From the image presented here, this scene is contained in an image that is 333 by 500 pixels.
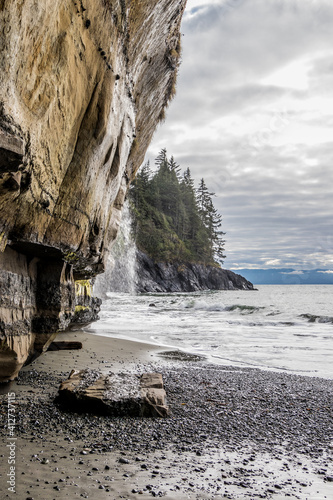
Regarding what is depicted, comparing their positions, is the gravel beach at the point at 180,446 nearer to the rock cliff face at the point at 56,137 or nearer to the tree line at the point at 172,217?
the rock cliff face at the point at 56,137

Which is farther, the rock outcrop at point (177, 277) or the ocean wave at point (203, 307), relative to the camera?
the rock outcrop at point (177, 277)

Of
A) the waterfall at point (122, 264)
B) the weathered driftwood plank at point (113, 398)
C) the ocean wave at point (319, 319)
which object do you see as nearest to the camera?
the weathered driftwood plank at point (113, 398)

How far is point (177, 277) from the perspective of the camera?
5562cm

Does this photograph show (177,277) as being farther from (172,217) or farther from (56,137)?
(56,137)

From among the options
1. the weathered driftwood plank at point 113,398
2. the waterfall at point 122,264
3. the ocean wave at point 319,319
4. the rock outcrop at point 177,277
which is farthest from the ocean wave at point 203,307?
the rock outcrop at point 177,277

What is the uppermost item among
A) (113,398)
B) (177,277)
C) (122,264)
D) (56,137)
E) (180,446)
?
(122,264)

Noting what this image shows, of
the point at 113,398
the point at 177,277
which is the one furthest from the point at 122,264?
the point at 113,398

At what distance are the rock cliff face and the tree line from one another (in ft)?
157

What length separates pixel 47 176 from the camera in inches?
149

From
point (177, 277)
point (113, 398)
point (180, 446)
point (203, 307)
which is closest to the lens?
point (180, 446)

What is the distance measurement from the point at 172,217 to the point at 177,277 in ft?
42.9

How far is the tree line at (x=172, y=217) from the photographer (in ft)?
180

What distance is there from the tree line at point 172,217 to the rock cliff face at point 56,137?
4772cm

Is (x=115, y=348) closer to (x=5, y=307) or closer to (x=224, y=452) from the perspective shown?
(x=5, y=307)
